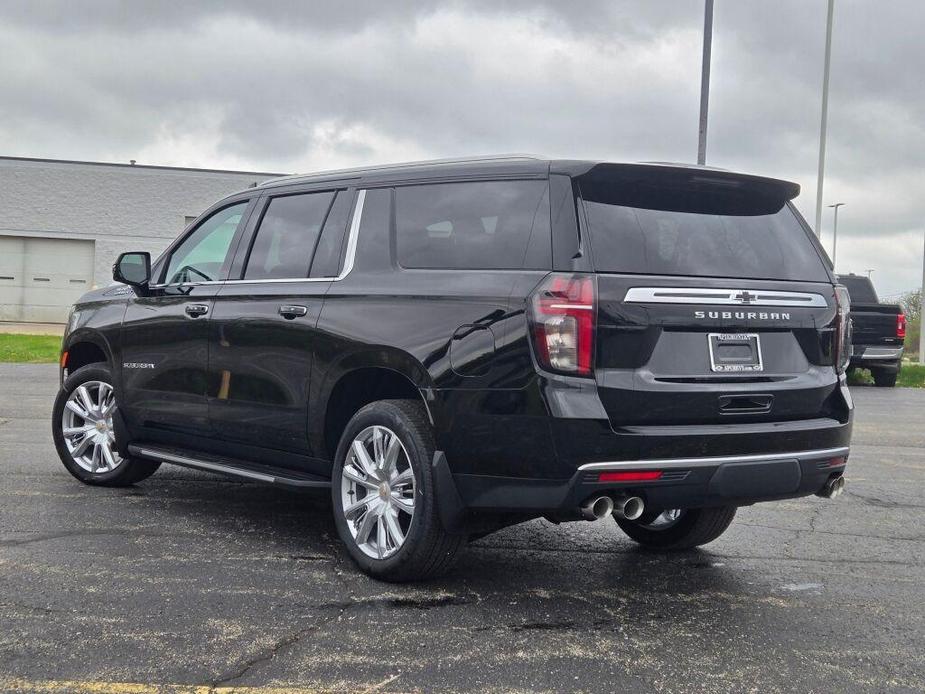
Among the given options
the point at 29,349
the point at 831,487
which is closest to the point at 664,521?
the point at 831,487

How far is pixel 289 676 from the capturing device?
3.74 meters

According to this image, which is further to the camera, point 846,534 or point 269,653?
point 846,534

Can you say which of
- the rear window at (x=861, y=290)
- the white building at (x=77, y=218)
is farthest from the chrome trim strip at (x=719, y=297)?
the white building at (x=77, y=218)

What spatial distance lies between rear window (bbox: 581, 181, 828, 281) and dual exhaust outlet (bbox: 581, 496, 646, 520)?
0.91 m

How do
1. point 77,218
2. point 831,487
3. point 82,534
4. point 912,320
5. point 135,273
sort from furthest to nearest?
1. point 912,320
2. point 77,218
3. point 135,273
4. point 82,534
5. point 831,487

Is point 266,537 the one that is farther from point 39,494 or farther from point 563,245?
point 563,245

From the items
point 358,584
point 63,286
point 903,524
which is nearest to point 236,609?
point 358,584

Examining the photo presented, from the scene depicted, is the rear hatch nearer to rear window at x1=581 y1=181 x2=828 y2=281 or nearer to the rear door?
rear window at x1=581 y1=181 x2=828 y2=281

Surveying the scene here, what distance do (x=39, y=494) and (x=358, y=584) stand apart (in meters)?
2.93

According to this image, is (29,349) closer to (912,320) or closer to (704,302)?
(704,302)

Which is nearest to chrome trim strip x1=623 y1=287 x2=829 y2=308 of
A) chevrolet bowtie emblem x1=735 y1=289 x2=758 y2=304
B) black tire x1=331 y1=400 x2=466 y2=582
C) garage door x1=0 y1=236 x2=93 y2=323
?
chevrolet bowtie emblem x1=735 y1=289 x2=758 y2=304

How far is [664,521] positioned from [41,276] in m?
33.9

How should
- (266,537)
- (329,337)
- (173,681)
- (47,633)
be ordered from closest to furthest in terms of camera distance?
(173,681) < (47,633) < (329,337) < (266,537)

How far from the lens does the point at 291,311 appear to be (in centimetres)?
551
